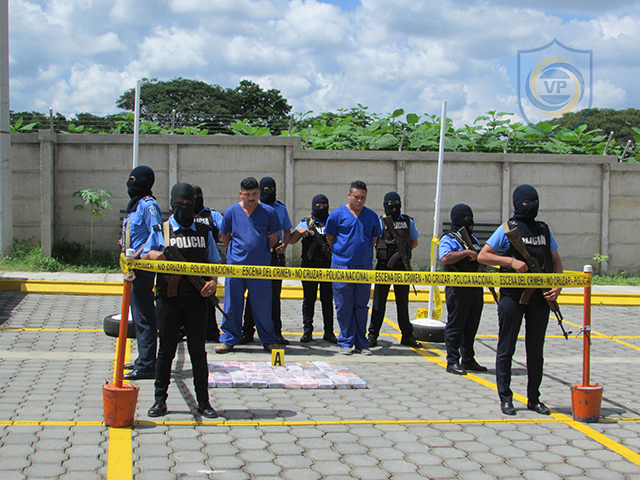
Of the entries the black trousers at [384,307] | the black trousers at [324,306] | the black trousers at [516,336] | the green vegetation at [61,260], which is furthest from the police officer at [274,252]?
the green vegetation at [61,260]

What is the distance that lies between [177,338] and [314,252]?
365cm

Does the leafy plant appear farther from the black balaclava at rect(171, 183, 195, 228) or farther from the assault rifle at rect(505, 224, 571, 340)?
the assault rifle at rect(505, 224, 571, 340)

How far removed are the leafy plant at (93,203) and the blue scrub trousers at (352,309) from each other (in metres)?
7.88

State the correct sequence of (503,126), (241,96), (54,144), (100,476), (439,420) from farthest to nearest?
(241,96)
(503,126)
(54,144)
(439,420)
(100,476)

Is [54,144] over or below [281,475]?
over

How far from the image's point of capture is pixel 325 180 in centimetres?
1476

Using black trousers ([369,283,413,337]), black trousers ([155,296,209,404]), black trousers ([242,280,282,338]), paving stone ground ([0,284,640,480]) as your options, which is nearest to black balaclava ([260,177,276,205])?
black trousers ([242,280,282,338])

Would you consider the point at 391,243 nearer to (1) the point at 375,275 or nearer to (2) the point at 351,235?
(2) the point at 351,235

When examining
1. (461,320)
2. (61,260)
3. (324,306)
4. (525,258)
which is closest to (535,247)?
(525,258)

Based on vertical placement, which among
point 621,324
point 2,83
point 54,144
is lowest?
point 621,324

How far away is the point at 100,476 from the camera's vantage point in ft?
12.1

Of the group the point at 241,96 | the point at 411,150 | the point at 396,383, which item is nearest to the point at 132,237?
the point at 396,383

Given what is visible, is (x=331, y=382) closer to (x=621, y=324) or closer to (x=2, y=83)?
(x=621, y=324)

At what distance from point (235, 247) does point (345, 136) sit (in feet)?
34.0
